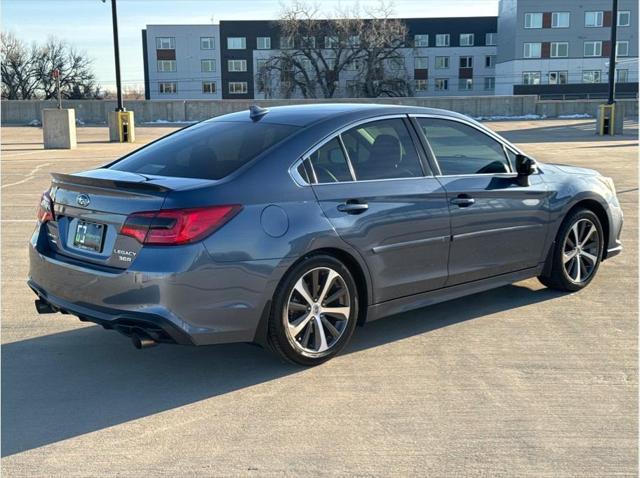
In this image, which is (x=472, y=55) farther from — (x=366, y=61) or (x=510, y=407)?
(x=510, y=407)

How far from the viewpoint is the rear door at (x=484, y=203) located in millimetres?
5352

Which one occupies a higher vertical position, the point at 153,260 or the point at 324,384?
the point at 153,260

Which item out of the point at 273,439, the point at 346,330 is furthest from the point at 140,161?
the point at 273,439

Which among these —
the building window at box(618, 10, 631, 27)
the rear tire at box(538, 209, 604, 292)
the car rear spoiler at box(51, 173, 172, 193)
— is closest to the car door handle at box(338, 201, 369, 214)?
the car rear spoiler at box(51, 173, 172, 193)

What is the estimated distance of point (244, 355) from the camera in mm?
4961

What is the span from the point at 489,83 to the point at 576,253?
7671cm

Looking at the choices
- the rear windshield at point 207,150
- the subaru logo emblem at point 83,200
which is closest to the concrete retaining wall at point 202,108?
the rear windshield at point 207,150

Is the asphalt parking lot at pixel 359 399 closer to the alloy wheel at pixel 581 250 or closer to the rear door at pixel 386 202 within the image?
the alloy wheel at pixel 581 250

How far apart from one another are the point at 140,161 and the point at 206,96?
78390 mm

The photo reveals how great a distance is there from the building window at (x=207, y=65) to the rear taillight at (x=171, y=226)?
258 feet

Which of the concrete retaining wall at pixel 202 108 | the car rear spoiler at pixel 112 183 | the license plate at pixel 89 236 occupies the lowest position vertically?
the license plate at pixel 89 236

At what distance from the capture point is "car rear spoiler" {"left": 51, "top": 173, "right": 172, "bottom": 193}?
4.20 m

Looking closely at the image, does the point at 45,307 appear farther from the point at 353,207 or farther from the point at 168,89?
the point at 168,89

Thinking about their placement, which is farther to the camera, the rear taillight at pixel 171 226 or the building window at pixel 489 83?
the building window at pixel 489 83
